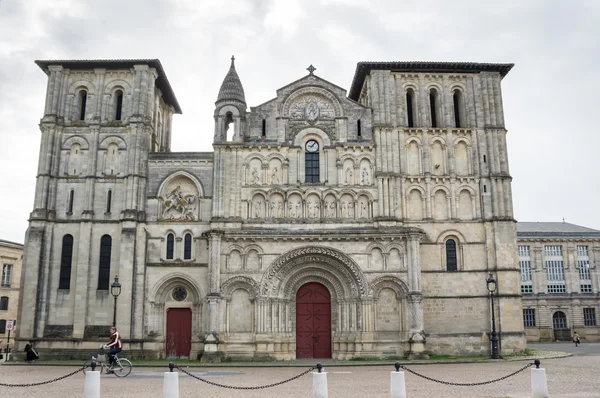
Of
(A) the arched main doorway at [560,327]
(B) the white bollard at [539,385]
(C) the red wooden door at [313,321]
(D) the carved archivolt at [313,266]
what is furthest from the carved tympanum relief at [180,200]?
(A) the arched main doorway at [560,327]

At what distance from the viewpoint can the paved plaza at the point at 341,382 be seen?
17.2 m

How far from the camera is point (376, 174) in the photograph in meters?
34.9

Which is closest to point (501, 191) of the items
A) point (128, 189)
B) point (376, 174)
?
point (376, 174)

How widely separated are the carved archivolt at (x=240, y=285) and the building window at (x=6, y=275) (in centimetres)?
3416

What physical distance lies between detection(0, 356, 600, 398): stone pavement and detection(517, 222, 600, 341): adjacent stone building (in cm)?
3964

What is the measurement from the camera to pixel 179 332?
1329 inches

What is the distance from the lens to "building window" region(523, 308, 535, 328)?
6462 centimetres

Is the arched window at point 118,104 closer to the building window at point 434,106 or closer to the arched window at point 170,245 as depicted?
the arched window at point 170,245

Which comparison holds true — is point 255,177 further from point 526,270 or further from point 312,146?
point 526,270

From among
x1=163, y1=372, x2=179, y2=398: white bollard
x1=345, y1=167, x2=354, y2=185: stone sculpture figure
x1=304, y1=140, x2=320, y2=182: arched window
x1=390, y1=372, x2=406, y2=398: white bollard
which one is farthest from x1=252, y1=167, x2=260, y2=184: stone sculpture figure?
x1=390, y1=372, x2=406, y2=398: white bollard

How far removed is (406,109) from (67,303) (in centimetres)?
2387

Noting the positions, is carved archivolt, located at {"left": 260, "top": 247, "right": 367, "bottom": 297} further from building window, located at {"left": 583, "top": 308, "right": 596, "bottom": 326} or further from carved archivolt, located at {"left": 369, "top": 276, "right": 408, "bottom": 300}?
building window, located at {"left": 583, "top": 308, "right": 596, "bottom": 326}

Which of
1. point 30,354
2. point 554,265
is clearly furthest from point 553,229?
point 30,354

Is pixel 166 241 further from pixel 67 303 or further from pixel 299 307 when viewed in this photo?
pixel 299 307
